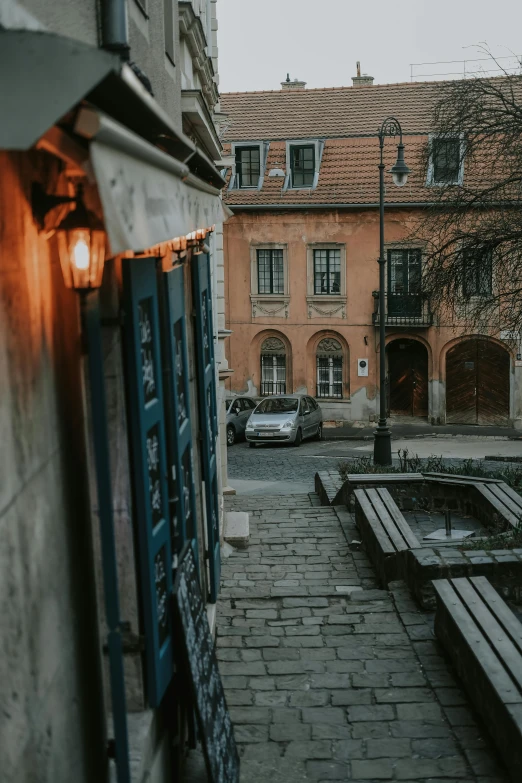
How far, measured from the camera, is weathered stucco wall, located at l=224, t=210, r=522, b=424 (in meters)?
32.8

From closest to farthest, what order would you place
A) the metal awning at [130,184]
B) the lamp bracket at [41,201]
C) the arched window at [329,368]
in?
1. the metal awning at [130,184]
2. the lamp bracket at [41,201]
3. the arched window at [329,368]

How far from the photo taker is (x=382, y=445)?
22.0m

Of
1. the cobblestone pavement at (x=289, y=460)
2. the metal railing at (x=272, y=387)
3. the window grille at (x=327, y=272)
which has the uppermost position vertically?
the window grille at (x=327, y=272)

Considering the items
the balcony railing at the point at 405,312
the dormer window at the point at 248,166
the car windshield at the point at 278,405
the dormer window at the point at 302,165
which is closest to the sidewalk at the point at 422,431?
the car windshield at the point at 278,405

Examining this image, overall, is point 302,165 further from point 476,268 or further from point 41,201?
point 41,201

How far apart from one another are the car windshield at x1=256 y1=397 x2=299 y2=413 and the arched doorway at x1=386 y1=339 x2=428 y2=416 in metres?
5.72

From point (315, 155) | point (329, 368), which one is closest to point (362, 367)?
point (329, 368)

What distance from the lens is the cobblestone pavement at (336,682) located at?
6.04 m

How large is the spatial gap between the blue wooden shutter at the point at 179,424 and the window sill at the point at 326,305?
1073 inches

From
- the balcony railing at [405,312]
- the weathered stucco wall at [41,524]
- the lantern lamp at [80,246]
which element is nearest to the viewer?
the weathered stucco wall at [41,524]

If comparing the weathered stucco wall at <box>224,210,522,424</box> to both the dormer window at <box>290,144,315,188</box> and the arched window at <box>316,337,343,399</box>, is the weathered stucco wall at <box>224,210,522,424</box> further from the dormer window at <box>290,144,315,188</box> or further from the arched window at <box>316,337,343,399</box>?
the dormer window at <box>290,144,315,188</box>

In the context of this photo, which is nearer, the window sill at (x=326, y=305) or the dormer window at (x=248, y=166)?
the window sill at (x=326, y=305)

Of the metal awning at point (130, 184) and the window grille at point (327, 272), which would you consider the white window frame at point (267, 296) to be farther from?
the metal awning at point (130, 184)

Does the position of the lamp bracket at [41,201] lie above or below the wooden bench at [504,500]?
above
